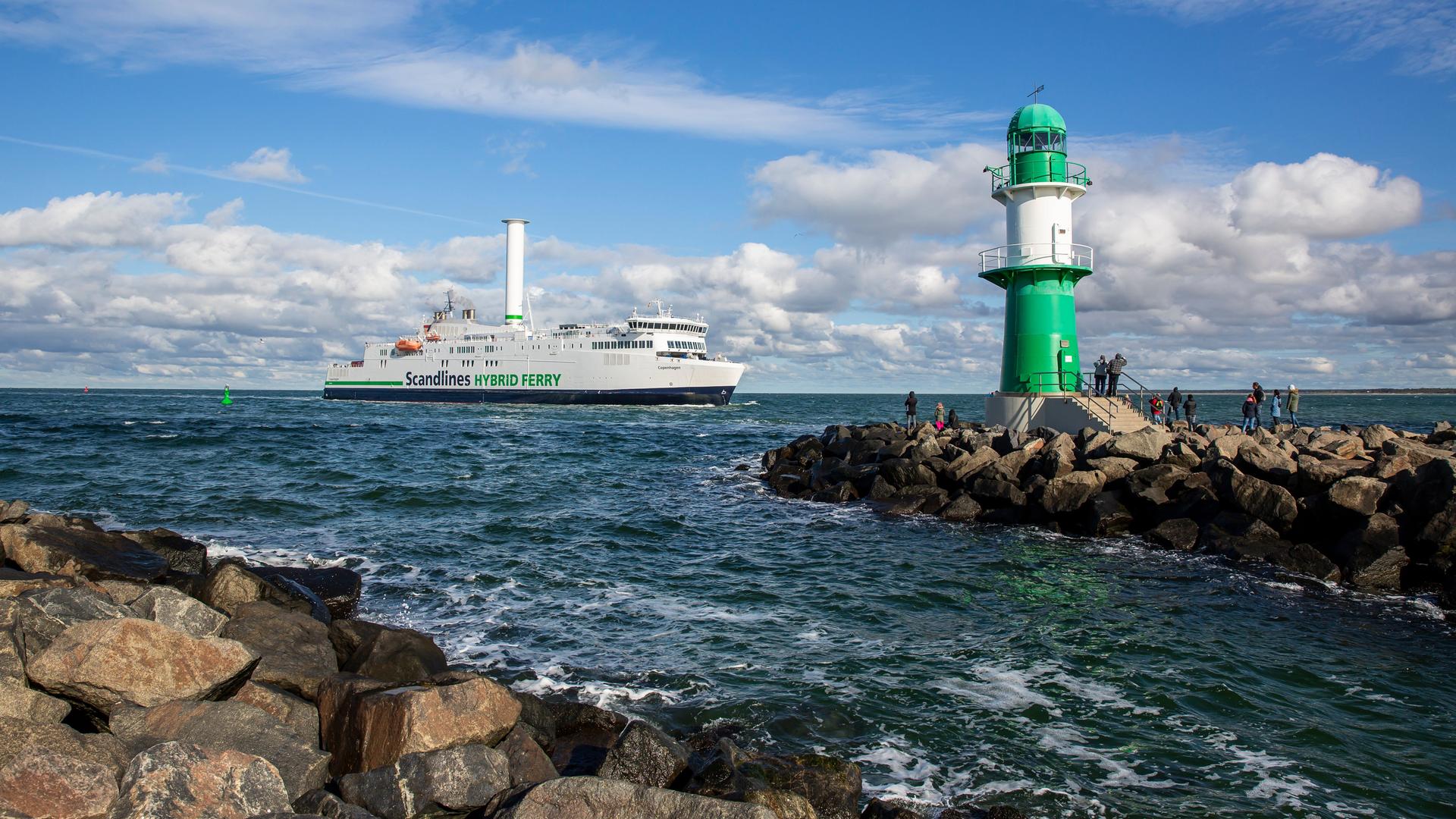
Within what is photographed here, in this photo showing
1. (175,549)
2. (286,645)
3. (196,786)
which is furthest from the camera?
(175,549)

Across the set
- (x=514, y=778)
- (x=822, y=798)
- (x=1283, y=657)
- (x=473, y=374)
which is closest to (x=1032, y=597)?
(x=1283, y=657)

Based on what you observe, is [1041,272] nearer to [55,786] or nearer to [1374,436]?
[1374,436]

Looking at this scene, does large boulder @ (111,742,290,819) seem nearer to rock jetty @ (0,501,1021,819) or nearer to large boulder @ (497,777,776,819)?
rock jetty @ (0,501,1021,819)

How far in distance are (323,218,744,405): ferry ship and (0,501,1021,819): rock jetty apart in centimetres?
6160

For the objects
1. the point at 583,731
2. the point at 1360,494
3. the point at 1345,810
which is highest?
the point at 1360,494

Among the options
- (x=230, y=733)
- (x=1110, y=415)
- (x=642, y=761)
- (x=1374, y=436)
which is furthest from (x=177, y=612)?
(x=1374, y=436)

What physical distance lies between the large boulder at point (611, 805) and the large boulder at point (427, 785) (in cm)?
58

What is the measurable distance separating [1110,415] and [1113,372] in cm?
207

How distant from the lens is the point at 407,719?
191 inches

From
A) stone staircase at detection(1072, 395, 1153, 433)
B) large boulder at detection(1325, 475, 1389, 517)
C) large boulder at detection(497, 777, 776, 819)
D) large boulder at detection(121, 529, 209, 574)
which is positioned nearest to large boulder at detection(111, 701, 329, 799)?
large boulder at detection(497, 777, 776, 819)

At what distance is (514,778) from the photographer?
4.92 meters

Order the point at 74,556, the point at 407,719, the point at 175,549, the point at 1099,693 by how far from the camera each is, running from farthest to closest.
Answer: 1. the point at 175,549
2. the point at 74,556
3. the point at 1099,693
4. the point at 407,719

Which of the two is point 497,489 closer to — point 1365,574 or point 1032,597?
point 1032,597

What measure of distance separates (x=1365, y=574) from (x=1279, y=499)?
1.82m
